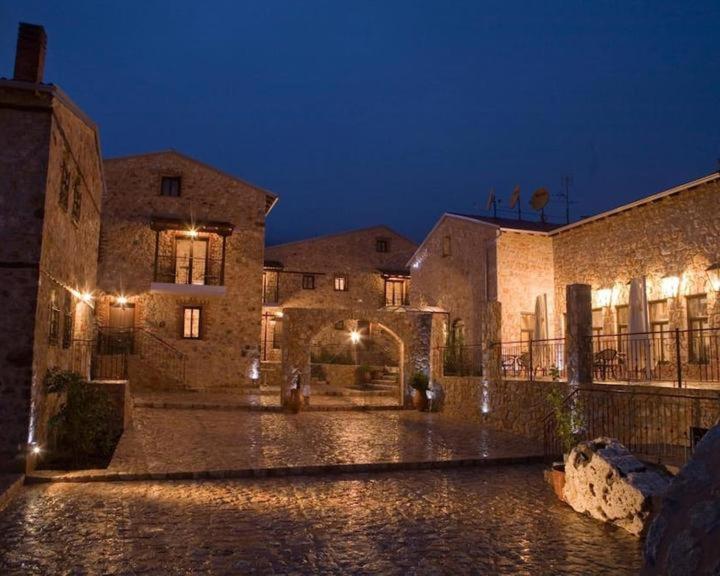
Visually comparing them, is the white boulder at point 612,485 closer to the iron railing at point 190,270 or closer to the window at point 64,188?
the window at point 64,188

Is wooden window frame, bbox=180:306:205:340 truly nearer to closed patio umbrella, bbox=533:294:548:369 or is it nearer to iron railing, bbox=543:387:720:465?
closed patio umbrella, bbox=533:294:548:369

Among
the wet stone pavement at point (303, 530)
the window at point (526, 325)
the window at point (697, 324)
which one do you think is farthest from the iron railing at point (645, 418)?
the window at point (526, 325)

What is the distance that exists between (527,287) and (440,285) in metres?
4.43

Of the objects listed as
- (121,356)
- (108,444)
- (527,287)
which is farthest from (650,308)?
(121,356)

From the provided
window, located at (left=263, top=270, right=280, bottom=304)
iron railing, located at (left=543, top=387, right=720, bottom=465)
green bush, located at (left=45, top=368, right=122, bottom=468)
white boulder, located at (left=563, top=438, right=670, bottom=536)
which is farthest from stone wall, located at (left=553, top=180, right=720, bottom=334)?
window, located at (left=263, top=270, right=280, bottom=304)

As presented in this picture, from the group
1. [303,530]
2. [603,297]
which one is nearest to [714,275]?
[603,297]

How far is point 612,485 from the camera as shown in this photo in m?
6.14

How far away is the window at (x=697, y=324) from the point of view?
13.3 metres

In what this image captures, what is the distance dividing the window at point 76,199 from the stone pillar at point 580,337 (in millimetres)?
9280

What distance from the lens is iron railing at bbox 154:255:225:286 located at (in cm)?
2111

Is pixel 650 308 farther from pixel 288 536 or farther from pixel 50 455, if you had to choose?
pixel 50 455

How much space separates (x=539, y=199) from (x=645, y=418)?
42.0 feet

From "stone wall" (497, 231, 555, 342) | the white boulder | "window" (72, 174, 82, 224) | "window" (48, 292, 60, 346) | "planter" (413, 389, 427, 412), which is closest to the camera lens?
the white boulder

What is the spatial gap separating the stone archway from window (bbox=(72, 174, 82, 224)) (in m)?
6.89
